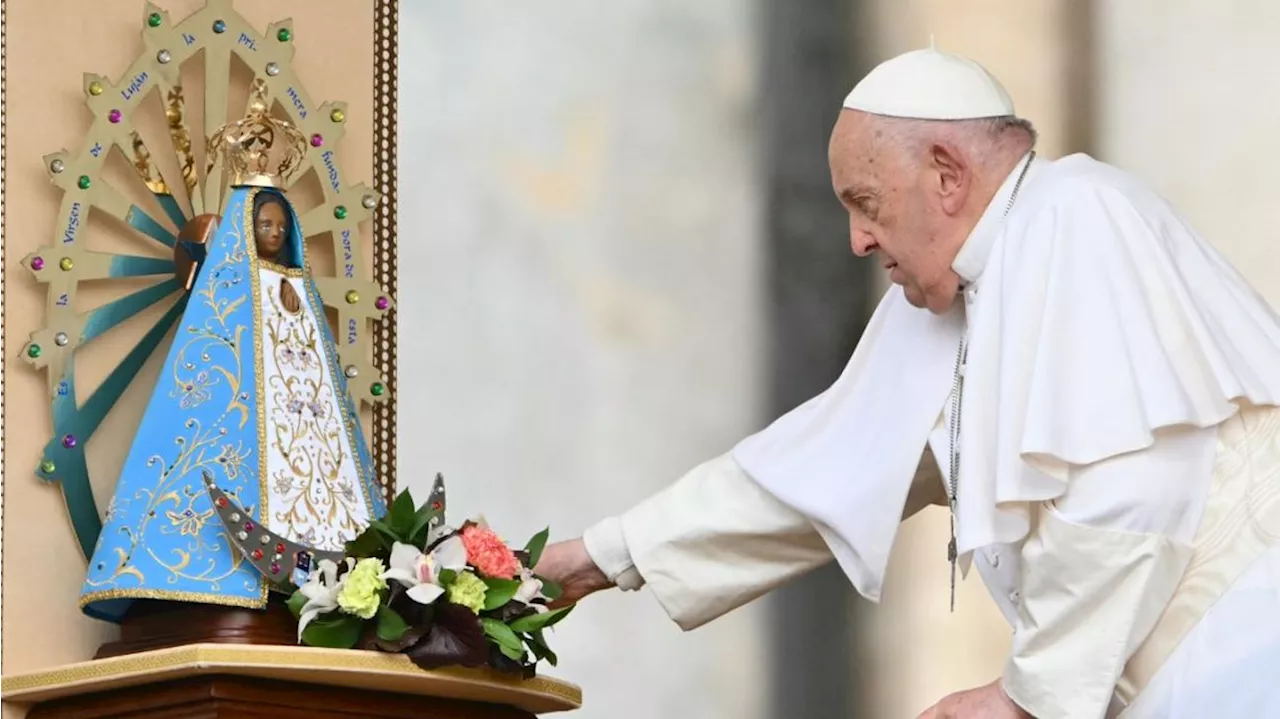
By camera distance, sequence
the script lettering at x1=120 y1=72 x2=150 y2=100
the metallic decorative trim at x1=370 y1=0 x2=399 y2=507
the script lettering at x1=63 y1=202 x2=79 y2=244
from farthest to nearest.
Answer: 1. the metallic decorative trim at x1=370 y1=0 x2=399 y2=507
2. the script lettering at x1=120 y1=72 x2=150 y2=100
3. the script lettering at x1=63 y1=202 x2=79 y2=244

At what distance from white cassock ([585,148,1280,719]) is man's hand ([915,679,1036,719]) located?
3 centimetres

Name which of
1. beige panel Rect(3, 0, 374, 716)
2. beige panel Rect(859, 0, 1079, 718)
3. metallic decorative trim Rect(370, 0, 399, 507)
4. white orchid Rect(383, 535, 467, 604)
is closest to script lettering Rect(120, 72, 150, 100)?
beige panel Rect(3, 0, 374, 716)

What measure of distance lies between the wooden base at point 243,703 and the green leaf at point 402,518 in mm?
283

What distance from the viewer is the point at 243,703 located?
382 cm

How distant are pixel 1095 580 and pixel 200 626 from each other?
1.51 metres

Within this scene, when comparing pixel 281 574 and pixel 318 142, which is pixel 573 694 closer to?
pixel 281 574

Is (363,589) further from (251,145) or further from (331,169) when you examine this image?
(331,169)

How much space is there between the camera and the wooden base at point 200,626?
398 cm

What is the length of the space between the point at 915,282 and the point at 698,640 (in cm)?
195

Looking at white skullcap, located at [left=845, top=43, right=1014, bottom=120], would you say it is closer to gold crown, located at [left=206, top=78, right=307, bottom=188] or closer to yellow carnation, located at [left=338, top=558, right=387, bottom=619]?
gold crown, located at [left=206, top=78, right=307, bottom=188]

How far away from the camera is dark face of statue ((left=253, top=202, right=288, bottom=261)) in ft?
14.0

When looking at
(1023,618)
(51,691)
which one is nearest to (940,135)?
(1023,618)

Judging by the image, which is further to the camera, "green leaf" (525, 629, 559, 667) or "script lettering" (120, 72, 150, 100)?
"script lettering" (120, 72, 150, 100)

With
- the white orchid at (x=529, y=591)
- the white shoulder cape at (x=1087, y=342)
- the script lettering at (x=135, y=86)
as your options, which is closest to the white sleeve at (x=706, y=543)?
the white orchid at (x=529, y=591)
